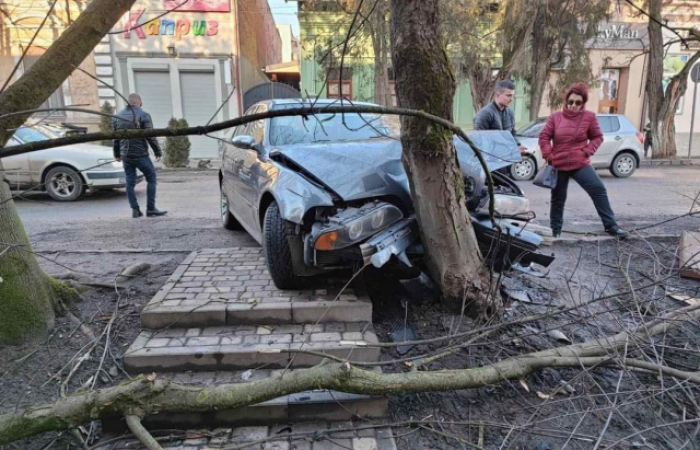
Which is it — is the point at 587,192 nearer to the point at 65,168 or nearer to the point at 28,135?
the point at 65,168

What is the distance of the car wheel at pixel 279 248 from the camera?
338 cm

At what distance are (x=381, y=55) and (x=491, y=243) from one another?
1356cm

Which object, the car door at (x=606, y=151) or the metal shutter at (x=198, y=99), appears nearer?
the car door at (x=606, y=151)

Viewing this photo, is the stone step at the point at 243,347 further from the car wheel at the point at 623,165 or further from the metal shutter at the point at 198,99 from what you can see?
the metal shutter at the point at 198,99

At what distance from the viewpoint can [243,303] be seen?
3.36m

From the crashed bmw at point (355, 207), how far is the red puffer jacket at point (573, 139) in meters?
1.63

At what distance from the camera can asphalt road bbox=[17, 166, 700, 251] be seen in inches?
223

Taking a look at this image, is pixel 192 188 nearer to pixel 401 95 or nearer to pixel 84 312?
pixel 84 312

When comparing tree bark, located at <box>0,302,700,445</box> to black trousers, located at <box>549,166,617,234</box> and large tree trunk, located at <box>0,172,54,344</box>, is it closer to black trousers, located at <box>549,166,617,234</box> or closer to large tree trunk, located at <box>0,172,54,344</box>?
large tree trunk, located at <box>0,172,54,344</box>

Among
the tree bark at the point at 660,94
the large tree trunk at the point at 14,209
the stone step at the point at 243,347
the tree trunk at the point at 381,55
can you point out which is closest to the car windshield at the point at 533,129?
the tree trunk at the point at 381,55

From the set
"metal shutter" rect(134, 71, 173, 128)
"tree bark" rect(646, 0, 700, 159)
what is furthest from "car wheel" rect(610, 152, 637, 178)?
"metal shutter" rect(134, 71, 173, 128)

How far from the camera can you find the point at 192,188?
10.7m

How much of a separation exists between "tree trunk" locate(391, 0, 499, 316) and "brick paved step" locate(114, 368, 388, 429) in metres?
0.98

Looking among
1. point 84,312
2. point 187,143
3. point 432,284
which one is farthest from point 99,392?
point 187,143
